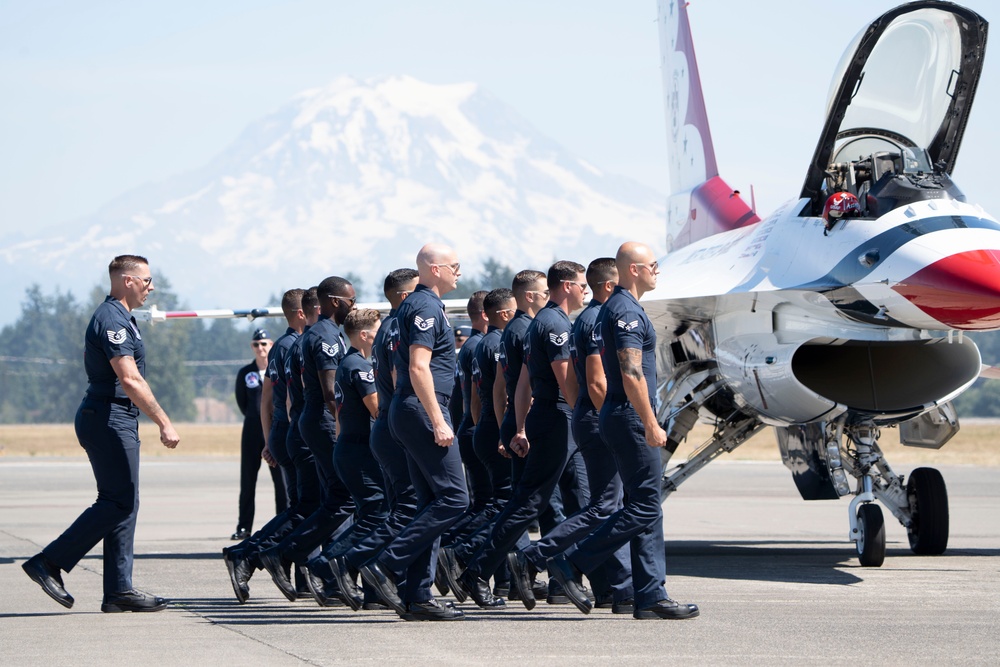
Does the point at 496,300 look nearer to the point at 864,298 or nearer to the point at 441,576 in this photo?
the point at 441,576

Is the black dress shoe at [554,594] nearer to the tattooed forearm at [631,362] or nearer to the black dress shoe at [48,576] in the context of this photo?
the tattooed forearm at [631,362]

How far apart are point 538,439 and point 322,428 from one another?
1552 mm

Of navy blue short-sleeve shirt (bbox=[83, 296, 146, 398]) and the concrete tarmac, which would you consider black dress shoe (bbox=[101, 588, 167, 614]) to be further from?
navy blue short-sleeve shirt (bbox=[83, 296, 146, 398])

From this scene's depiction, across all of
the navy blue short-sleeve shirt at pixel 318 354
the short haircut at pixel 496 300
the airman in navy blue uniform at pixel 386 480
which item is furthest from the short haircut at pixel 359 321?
the short haircut at pixel 496 300

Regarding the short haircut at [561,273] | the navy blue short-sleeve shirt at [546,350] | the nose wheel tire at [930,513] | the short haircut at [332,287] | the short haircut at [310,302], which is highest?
the short haircut at [561,273]

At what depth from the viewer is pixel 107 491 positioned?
8.53 m

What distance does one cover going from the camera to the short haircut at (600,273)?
9.12m

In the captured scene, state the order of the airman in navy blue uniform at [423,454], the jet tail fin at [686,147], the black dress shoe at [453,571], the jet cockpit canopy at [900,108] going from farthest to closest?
1. the jet tail fin at [686,147]
2. the jet cockpit canopy at [900,108]
3. the black dress shoe at [453,571]
4. the airman in navy blue uniform at [423,454]

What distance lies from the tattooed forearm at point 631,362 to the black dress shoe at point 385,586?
5.90ft

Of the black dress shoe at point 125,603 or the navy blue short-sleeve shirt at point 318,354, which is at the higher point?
the navy blue short-sleeve shirt at point 318,354

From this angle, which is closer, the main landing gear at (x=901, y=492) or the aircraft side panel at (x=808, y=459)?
the main landing gear at (x=901, y=492)

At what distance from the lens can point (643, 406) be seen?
25.5ft

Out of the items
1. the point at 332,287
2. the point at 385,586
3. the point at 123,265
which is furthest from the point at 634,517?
the point at 123,265

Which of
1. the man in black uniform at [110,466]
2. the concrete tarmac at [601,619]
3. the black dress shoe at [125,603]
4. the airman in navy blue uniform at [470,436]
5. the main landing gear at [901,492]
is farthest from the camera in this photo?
the main landing gear at [901,492]
